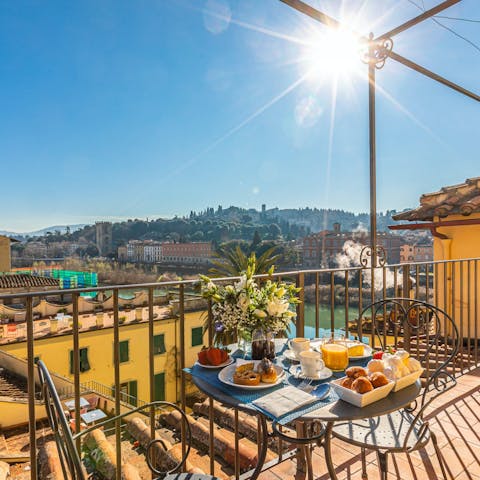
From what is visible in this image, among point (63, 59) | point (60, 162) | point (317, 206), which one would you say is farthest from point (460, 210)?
point (60, 162)

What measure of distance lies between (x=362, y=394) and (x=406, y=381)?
260 mm

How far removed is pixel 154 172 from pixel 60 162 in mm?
9894

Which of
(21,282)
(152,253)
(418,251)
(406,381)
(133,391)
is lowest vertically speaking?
(133,391)

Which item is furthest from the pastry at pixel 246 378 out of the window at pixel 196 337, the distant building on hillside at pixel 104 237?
the distant building on hillside at pixel 104 237

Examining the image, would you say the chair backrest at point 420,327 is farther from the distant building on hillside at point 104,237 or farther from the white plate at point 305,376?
the distant building on hillside at point 104,237

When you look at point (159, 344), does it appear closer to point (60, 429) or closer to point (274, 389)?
point (274, 389)

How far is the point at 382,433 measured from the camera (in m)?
1.45

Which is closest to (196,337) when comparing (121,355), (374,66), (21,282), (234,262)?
(121,355)

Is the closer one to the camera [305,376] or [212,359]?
[305,376]

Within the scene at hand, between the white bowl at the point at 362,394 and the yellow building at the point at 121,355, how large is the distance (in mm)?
11923

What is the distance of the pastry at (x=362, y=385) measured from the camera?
1.13 metres

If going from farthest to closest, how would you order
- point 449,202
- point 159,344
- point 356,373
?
1. point 159,344
2. point 449,202
3. point 356,373

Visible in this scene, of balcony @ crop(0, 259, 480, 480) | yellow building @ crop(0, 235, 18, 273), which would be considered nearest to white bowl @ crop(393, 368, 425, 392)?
balcony @ crop(0, 259, 480, 480)

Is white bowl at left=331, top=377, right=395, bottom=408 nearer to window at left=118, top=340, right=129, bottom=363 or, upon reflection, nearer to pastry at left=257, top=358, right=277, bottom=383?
pastry at left=257, top=358, right=277, bottom=383
